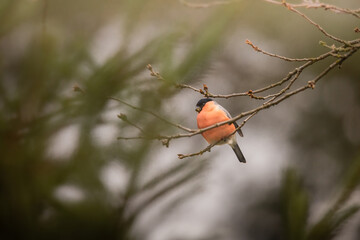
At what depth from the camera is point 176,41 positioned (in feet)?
3.97

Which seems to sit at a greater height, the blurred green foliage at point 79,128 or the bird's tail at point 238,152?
the blurred green foliage at point 79,128

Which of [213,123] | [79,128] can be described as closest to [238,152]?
[213,123]

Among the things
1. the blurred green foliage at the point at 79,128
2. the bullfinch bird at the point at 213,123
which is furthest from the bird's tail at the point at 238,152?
the blurred green foliage at the point at 79,128

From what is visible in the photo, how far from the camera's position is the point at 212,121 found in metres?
0.98

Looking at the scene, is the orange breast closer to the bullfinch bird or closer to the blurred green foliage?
the bullfinch bird

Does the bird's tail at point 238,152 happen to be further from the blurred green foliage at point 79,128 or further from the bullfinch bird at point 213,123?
the blurred green foliage at point 79,128

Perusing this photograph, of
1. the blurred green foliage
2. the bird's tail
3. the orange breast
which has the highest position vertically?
the blurred green foliage

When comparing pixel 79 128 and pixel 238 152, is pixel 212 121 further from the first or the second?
pixel 79 128

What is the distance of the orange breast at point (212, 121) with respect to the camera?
3.10 feet

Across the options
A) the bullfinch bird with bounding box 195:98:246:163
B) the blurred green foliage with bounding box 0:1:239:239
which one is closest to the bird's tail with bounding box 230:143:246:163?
the bullfinch bird with bounding box 195:98:246:163

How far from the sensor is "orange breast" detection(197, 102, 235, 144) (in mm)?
945

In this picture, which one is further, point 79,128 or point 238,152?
point 79,128

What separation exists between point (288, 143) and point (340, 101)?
1.67 ft

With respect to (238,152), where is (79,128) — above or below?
above
